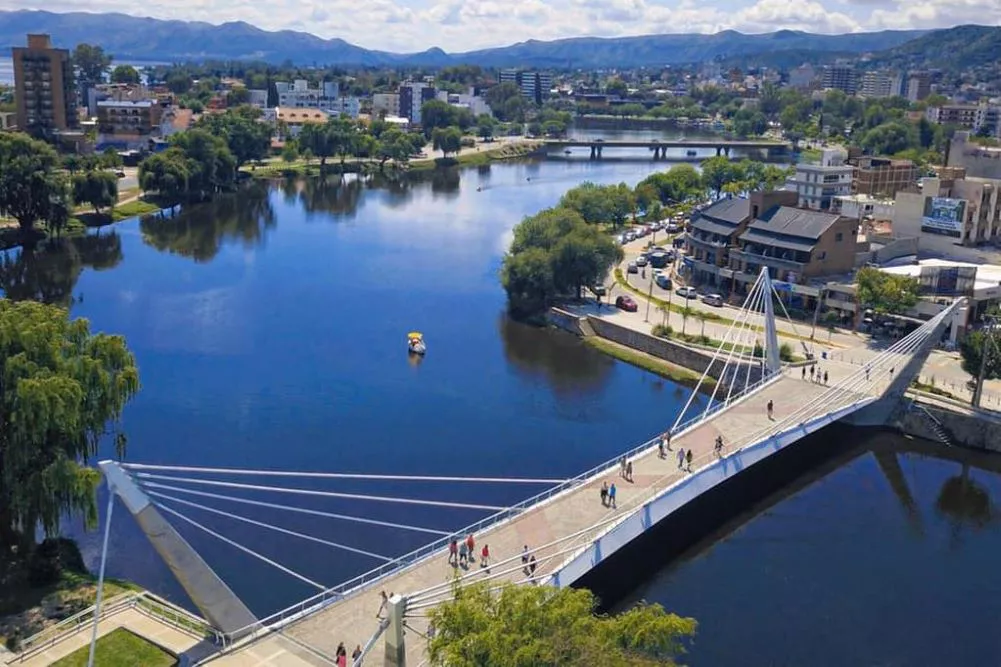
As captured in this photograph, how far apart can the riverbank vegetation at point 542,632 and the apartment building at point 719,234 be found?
3097 cm

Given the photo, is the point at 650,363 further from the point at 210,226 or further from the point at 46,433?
the point at 210,226

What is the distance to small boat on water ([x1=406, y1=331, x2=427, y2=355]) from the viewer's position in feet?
116

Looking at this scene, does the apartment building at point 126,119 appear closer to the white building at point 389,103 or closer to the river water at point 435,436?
the river water at point 435,436

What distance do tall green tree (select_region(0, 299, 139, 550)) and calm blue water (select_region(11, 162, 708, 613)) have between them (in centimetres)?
277

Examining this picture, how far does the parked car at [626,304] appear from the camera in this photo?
39531mm

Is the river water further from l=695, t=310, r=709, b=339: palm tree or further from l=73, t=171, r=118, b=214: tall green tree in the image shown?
l=695, t=310, r=709, b=339: palm tree

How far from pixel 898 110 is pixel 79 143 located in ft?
306

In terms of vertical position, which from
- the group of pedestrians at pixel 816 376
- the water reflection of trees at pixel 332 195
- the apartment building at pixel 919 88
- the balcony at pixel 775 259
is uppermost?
the apartment building at pixel 919 88

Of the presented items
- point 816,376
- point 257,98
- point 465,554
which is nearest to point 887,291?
point 816,376

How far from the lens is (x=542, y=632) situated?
11.6 meters

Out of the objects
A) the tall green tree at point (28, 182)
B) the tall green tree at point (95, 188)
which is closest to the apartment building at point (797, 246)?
the tall green tree at point (28, 182)

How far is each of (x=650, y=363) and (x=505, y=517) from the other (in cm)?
1450

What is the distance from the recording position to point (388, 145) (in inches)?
3477

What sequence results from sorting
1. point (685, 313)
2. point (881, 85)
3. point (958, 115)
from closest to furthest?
point (685, 313) < point (958, 115) < point (881, 85)
